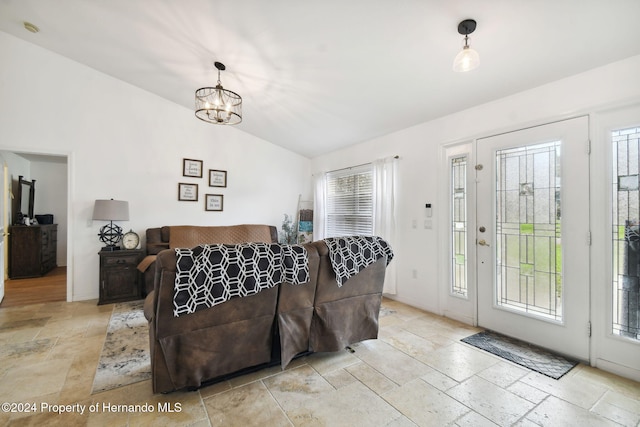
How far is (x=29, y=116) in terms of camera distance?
11.9ft

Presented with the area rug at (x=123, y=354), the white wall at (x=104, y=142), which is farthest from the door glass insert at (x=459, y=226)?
the white wall at (x=104, y=142)

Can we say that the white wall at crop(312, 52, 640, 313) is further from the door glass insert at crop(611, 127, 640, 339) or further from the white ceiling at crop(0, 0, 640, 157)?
the door glass insert at crop(611, 127, 640, 339)

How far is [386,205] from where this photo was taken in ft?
13.1

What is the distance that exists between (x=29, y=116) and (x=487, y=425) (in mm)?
5768

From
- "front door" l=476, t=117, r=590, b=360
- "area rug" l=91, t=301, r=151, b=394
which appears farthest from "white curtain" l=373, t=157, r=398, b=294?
"area rug" l=91, t=301, r=151, b=394

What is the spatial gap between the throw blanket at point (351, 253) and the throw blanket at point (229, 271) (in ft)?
0.84

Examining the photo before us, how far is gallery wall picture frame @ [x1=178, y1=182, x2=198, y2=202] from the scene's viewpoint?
459cm

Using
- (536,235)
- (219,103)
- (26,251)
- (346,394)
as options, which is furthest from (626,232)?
(26,251)

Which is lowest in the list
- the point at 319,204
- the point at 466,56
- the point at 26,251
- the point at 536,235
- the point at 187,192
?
the point at 26,251

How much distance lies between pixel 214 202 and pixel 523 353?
4.66 metres

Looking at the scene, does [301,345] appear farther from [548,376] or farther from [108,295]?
[108,295]

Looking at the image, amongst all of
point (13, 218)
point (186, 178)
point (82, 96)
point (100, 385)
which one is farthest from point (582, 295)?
point (13, 218)

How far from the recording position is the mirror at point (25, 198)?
17.3 feet

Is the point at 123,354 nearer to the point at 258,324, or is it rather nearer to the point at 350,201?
the point at 258,324
